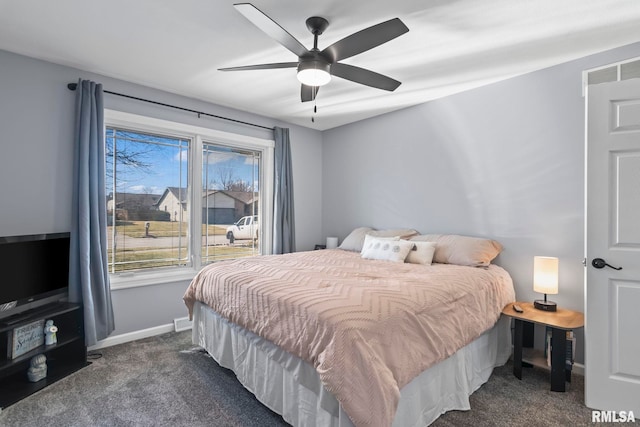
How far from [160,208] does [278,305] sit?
7.79 feet

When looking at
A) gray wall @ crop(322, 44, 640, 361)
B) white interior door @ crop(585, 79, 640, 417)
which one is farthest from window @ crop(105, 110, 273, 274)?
white interior door @ crop(585, 79, 640, 417)

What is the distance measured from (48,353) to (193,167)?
2140 mm

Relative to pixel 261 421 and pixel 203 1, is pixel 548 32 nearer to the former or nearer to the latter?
pixel 203 1

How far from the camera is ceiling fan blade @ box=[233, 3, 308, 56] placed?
1559mm

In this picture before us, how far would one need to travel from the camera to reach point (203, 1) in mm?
1931

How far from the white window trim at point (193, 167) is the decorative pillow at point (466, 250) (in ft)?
7.32

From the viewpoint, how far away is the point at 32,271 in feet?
7.85

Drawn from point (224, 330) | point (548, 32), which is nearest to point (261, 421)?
point (224, 330)

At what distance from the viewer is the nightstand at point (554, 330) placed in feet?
7.19

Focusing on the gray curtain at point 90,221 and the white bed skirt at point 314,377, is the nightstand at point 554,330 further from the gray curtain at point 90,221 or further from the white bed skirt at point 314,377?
the gray curtain at point 90,221

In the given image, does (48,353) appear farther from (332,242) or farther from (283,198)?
(332,242)

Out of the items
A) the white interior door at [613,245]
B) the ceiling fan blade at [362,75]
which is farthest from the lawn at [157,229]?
the white interior door at [613,245]

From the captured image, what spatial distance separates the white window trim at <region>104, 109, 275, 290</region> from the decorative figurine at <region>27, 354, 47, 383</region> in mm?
809

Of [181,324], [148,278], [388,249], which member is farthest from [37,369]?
[388,249]
